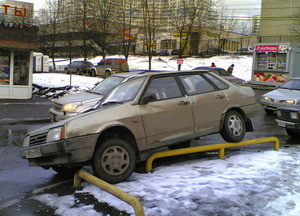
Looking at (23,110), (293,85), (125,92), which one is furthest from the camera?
(23,110)

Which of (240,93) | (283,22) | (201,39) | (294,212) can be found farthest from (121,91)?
(283,22)

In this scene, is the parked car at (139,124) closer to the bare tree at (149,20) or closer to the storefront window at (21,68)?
the storefront window at (21,68)

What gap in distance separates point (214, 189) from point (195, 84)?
2.35 m

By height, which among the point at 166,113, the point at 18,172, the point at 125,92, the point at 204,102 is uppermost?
the point at 125,92

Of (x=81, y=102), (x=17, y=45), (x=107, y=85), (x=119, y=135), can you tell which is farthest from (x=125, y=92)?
(x=17, y=45)

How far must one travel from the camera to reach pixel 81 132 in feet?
15.8

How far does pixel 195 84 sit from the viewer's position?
6379 millimetres

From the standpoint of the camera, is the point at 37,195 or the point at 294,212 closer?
the point at 294,212

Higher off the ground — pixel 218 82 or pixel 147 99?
pixel 218 82

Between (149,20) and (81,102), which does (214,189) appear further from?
(149,20)

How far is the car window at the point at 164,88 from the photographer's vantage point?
19.0ft

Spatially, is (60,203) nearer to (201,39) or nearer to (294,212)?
(294,212)

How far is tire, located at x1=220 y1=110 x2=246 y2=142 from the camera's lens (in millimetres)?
6512

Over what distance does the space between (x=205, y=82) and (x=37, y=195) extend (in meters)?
3.69
